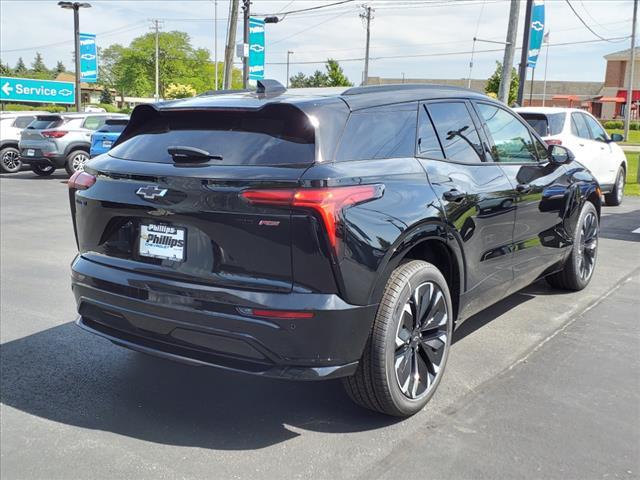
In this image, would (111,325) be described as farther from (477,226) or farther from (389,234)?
(477,226)

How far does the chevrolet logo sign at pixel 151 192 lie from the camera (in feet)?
9.94

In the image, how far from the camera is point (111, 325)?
3.31 meters

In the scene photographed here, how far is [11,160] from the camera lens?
18688 mm

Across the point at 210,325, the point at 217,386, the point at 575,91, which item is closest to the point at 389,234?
the point at 210,325

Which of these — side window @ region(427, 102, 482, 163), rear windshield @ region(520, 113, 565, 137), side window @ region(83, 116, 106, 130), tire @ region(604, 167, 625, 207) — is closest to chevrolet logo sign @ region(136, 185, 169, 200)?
side window @ region(427, 102, 482, 163)

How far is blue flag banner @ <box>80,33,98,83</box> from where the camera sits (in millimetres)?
28906

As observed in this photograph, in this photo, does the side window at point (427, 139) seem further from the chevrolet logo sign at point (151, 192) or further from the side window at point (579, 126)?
the side window at point (579, 126)

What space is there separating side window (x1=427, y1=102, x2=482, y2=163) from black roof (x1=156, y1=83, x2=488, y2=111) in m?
0.09

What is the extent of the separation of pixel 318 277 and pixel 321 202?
325 mm

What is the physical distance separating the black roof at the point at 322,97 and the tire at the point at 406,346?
0.90 metres

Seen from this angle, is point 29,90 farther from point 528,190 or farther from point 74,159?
point 528,190

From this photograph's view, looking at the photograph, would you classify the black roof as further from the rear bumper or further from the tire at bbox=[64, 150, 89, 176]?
the tire at bbox=[64, 150, 89, 176]

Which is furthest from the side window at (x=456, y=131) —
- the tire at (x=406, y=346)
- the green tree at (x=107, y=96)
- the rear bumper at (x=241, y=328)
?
the green tree at (x=107, y=96)

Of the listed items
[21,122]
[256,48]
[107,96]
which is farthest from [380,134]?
[107,96]
